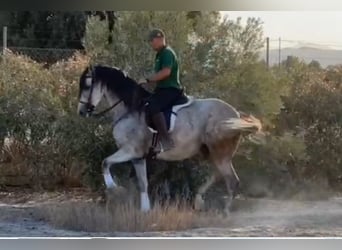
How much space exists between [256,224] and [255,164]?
1.15ft

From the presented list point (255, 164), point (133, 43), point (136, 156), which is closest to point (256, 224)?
point (255, 164)

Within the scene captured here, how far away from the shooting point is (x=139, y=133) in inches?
236

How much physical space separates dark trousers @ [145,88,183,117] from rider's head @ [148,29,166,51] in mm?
252

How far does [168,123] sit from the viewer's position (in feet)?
19.7

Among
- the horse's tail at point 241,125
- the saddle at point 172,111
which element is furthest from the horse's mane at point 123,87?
the horse's tail at point 241,125

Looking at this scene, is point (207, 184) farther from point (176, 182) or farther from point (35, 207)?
point (35, 207)

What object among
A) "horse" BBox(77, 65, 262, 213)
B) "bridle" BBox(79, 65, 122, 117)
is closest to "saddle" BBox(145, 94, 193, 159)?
"horse" BBox(77, 65, 262, 213)

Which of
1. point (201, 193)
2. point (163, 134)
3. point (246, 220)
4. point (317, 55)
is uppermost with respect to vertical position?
point (317, 55)

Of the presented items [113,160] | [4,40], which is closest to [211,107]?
[113,160]

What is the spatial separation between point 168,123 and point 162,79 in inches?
10.2

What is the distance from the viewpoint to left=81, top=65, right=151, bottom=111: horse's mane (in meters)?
5.99

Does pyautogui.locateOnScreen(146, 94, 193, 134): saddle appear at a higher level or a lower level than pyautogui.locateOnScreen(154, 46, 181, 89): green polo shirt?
lower

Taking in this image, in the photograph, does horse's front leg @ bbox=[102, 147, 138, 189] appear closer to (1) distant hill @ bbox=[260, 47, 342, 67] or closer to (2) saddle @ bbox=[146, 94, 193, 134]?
(2) saddle @ bbox=[146, 94, 193, 134]

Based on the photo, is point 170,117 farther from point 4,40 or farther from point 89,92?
point 4,40
